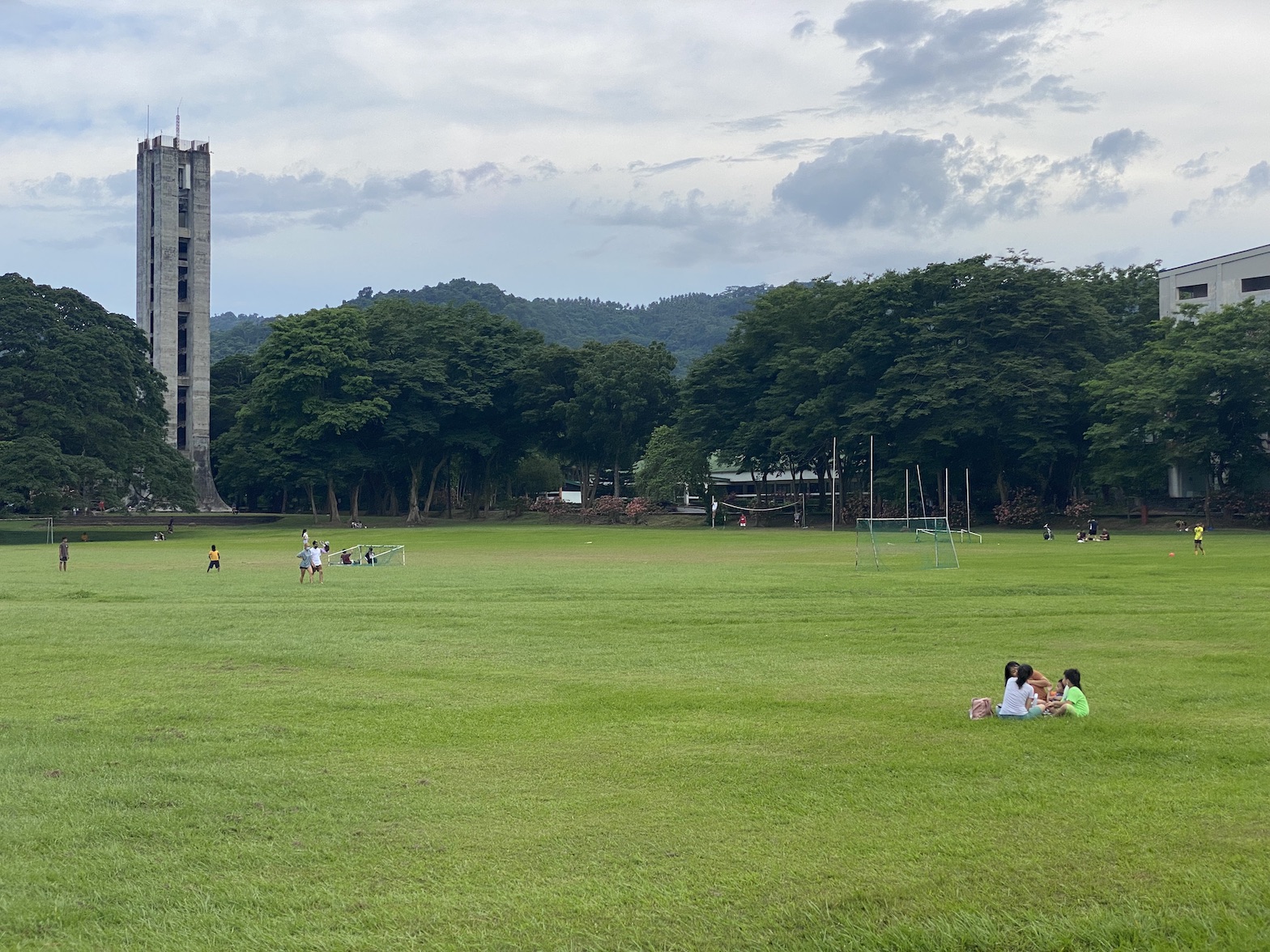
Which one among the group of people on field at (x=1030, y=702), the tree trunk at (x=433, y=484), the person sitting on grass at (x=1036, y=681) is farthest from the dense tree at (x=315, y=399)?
the group of people on field at (x=1030, y=702)

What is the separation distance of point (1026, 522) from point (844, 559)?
115 ft

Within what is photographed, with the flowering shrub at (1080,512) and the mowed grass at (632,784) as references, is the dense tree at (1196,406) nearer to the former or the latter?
the flowering shrub at (1080,512)

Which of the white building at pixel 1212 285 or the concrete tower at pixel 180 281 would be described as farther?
the concrete tower at pixel 180 281

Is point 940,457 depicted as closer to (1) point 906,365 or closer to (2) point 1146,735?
(1) point 906,365

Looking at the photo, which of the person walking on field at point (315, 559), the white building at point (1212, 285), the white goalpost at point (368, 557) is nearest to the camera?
the person walking on field at point (315, 559)

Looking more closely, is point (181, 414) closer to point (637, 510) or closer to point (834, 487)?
point (637, 510)

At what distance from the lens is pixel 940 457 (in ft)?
255

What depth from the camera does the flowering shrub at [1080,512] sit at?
72.8 m

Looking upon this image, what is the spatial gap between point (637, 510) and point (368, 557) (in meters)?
43.7

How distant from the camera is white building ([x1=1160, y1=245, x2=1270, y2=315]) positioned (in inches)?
3145

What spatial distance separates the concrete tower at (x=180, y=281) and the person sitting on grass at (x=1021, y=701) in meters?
103

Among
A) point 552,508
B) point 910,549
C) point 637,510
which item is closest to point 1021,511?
point 637,510

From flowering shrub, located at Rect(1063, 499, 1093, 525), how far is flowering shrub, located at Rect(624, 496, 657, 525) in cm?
A: 2977

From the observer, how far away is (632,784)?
1105 centimetres
